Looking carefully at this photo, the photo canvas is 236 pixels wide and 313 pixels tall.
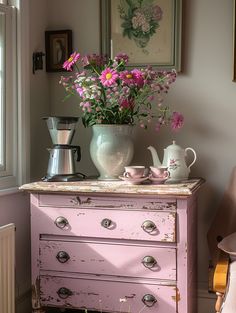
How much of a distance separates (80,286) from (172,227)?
20.6 inches

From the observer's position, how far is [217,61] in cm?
249

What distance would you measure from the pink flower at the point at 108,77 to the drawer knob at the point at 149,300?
98cm

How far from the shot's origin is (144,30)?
256cm

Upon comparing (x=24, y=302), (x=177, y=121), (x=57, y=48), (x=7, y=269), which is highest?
(x=57, y=48)

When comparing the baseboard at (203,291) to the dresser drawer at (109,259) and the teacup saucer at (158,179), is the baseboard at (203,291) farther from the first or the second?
the teacup saucer at (158,179)

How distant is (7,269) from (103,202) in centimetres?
53

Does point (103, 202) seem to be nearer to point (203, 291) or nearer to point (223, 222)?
point (223, 222)

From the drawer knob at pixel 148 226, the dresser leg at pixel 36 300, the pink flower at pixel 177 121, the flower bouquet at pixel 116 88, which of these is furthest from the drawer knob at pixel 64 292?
the pink flower at pixel 177 121

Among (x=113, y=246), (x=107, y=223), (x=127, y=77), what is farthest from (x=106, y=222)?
(x=127, y=77)

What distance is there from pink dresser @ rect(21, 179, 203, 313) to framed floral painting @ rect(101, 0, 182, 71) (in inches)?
29.3

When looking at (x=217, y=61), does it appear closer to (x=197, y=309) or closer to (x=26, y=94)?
(x=26, y=94)

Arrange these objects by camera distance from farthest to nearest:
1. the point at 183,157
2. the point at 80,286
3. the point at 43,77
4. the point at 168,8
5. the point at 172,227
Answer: the point at 43,77 < the point at 168,8 < the point at 183,157 < the point at 80,286 < the point at 172,227

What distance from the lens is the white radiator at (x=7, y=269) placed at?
2.09 meters

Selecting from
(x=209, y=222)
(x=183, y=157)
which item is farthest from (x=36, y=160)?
(x=209, y=222)
